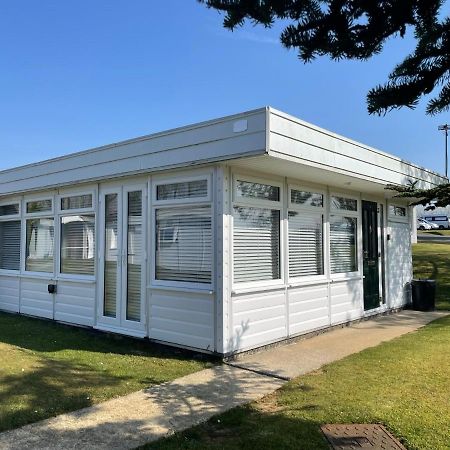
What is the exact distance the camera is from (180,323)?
6.45 m

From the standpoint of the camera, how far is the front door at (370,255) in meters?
9.40

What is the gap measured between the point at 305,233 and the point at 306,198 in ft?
1.89

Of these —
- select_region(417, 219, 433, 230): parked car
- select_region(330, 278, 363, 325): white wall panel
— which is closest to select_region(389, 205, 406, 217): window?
select_region(330, 278, 363, 325): white wall panel

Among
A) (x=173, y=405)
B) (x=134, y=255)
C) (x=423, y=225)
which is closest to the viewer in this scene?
(x=173, y=405)

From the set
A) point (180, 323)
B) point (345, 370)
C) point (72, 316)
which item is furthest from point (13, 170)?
point (345, 370)

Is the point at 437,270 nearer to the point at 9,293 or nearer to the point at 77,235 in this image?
the point at 77,235

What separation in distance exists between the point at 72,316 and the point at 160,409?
438 centimetres

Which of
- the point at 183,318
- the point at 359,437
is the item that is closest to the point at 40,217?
the point at 183,318

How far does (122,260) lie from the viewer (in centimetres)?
732

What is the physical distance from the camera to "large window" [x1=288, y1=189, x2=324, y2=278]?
7375 mm

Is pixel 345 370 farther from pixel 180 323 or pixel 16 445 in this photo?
pixel 16 445

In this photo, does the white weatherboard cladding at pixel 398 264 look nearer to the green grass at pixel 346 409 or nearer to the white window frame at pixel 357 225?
the white window frame at pixel 357 225

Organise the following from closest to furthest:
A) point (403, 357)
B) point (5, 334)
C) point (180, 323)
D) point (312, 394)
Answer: point (312, 394) < point (403, 357) < point (180, 323) < point (5, 334)

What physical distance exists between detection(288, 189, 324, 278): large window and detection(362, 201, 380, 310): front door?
5.94 ft
